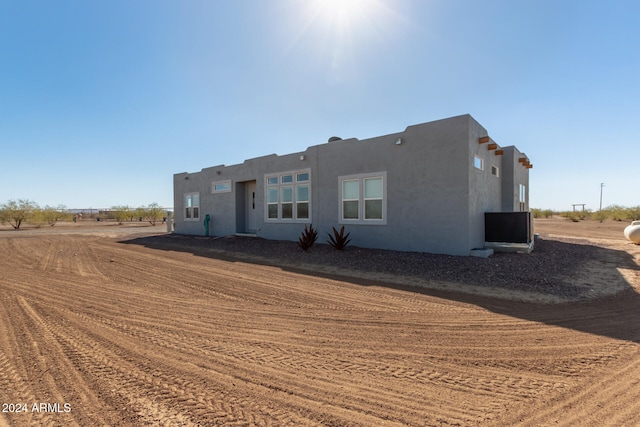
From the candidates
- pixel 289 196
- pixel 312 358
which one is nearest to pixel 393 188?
pixel 289 196

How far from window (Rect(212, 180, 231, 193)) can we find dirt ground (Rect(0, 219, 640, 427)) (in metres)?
11.2

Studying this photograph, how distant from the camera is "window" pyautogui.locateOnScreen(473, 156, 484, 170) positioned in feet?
34.5

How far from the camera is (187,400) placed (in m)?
2.73

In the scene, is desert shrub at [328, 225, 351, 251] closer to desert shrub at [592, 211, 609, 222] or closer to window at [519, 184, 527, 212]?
window at [519, 184, 527, 212]

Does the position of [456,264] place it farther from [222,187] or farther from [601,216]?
[601,216]

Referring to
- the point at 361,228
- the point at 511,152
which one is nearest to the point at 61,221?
the point at 361,228

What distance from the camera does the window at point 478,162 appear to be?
34.5 ft

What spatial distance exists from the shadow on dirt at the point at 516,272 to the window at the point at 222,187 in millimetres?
4527

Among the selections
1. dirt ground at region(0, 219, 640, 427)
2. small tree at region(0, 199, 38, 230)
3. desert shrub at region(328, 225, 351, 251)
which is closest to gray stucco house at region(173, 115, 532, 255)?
desert shrub at region(328, 225, 351, 251)

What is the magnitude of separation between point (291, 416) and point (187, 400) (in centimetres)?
94

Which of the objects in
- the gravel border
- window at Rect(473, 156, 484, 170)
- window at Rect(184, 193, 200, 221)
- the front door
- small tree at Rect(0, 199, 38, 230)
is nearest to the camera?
the gravel border

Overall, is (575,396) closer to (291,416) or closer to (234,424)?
(291,416)

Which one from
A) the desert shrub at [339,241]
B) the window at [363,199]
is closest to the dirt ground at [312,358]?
the desert shrub at [339,241]

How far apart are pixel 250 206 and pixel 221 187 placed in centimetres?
231
